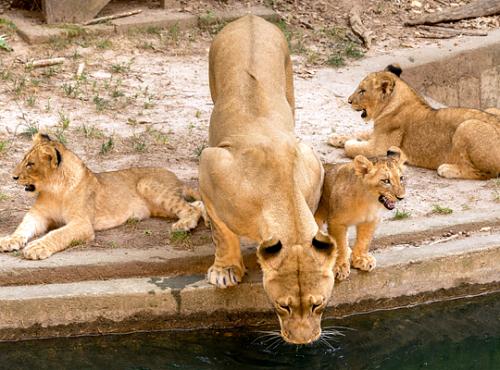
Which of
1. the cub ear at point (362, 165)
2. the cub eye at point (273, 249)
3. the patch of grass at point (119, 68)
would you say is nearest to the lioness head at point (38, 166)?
the cub ear at point (362, 165)

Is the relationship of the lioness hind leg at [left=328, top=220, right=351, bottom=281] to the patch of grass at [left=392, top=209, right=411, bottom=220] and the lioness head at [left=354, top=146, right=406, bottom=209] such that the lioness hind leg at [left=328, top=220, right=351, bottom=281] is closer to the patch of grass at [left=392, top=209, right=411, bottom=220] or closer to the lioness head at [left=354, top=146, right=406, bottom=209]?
the lioness head at [left=354, top=146, right=406, bottom=209]

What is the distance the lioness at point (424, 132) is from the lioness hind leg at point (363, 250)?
2097 mm

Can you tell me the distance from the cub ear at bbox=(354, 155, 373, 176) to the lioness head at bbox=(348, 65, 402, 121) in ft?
10.3

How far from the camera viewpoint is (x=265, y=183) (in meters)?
6.03

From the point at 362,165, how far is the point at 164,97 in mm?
4314

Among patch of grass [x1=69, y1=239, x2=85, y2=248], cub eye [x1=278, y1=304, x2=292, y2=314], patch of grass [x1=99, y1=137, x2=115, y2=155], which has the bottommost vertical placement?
patch of grass [x1=99, y1=137, x2=115, y2=155]

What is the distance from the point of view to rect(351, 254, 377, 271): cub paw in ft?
23.0

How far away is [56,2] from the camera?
11.8m

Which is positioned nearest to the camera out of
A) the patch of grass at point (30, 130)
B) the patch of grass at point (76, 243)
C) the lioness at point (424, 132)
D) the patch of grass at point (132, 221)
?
the patch of grass at point (76, 243)

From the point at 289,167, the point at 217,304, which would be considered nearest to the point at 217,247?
the point at 217,304

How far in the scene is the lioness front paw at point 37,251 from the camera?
6918mm

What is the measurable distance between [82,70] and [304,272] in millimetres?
6082

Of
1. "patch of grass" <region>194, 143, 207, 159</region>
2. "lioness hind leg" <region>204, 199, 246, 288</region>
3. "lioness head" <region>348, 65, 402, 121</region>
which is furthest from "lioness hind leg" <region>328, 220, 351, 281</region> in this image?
"lioness head" <region>348, 65, 402, 121</region>

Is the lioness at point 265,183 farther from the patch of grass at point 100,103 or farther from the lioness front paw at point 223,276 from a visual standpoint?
the patch of grass at point 100,103
